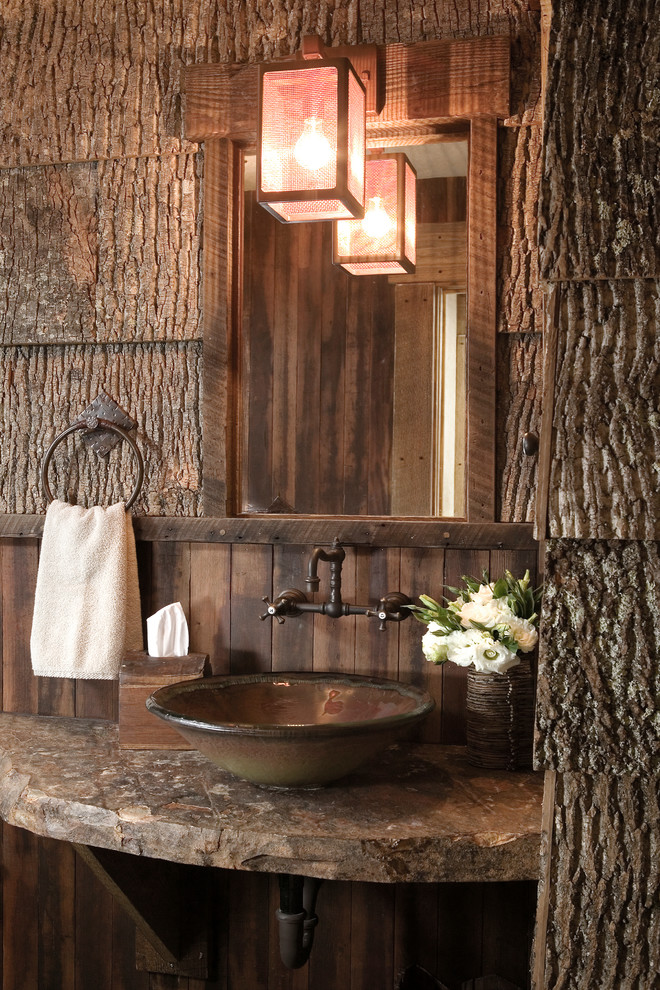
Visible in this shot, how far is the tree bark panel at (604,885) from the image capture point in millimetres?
1229

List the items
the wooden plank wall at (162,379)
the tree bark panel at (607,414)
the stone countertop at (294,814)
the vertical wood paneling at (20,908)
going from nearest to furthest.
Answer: the tree bark panel at (607,414)
the stone countertop at (294,814)
the wooden plank wall at (162,379)
the vertical wood paneling at (20,908)

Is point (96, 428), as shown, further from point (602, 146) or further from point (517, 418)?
point (602, 146)

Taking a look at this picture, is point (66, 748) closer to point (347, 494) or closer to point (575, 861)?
point (347, 494)

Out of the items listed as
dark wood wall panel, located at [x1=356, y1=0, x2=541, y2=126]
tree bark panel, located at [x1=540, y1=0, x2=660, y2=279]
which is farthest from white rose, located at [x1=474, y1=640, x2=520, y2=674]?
dark wood wall panel, located at [x1=356, y1=0, x2=541, y2=126]

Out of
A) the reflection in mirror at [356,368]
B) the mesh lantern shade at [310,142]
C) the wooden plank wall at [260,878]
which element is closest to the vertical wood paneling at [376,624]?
the wooden plank wall at [260,878]

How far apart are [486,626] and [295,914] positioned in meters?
0.59

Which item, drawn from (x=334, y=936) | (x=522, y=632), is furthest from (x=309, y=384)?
(x=334, y=936)

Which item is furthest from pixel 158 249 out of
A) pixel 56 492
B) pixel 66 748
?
pixel 66 748

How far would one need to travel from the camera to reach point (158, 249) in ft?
6.46

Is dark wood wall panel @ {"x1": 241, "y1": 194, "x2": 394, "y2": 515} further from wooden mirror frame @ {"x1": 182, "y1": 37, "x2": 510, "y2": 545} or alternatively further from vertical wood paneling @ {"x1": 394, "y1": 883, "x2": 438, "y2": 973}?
vertical wood paneling @ {"x1": 394, "y1": 883, "x2": 438, "y2": 973}

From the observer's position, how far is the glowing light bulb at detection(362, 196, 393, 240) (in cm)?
182

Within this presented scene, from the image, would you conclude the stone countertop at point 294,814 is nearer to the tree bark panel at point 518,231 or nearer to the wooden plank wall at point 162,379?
the wooden plank wall at point 162,379

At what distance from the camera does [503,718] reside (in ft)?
5.42

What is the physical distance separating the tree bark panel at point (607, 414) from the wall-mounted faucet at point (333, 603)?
620mm
